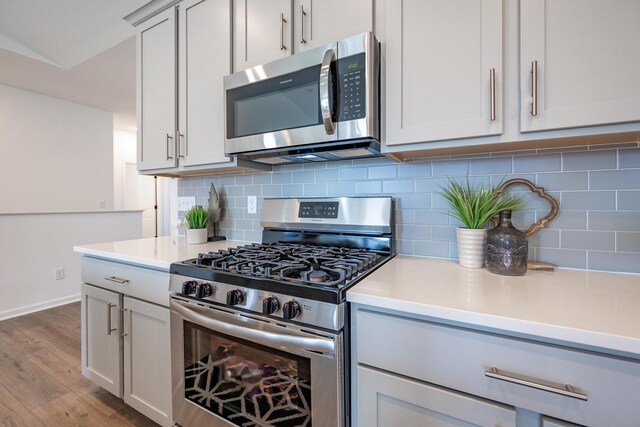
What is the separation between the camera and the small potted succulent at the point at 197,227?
1867mm

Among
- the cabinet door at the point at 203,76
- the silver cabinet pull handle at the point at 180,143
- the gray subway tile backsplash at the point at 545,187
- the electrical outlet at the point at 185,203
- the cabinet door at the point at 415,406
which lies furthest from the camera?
the electrical outlet at the point at 185,203

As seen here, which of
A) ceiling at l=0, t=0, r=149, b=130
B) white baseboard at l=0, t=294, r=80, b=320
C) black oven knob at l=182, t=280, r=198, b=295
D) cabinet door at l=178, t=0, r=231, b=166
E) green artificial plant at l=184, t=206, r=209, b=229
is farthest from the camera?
white baseboard at l=0, t=294, r=80, b=320

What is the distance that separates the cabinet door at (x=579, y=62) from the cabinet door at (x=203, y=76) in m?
1.35

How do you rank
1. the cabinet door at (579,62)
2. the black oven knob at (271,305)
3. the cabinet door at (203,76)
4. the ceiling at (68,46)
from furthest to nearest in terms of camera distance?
the ceiling at (68,46)
the cabinet door at (203,76)
the black oven knob at (271,305)
the cabinet door at (579,62)

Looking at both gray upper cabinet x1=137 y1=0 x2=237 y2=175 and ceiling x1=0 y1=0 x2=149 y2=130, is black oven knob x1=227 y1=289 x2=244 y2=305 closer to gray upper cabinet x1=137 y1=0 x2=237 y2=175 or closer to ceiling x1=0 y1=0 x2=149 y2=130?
gray upper cabinet x1=137 y1=0 x2=237 y2=175

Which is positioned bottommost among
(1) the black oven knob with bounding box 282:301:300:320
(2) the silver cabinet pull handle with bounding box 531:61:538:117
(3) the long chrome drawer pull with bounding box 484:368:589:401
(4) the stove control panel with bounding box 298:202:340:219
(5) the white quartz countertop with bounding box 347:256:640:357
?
(3) the long chrome drawer pull with bounding box 484:368:589:401

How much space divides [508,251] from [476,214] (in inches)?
7.4

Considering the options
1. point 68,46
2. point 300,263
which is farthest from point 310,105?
point 68,46

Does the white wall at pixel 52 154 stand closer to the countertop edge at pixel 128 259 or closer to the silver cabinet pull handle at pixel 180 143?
the countertop edge at pixel 128 259

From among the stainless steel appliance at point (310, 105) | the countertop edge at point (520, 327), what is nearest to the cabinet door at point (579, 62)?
the stainless steel appliance at point (310, 105)

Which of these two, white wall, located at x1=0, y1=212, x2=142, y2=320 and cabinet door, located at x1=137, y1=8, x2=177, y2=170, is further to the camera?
white wall, located at x1=0, y1=212, x2=142, y2=320

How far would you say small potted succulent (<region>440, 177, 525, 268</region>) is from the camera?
117 cm

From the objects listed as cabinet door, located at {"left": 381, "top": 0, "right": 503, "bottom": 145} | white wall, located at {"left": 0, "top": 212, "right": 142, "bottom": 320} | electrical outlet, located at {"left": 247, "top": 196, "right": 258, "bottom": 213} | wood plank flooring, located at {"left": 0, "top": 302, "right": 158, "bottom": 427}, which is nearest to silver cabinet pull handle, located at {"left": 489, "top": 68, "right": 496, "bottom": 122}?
cabinet door, located at {"left": 381, "top": 0, "right": 503, "bottom": 145}

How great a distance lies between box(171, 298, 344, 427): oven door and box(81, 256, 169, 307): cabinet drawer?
143mm
